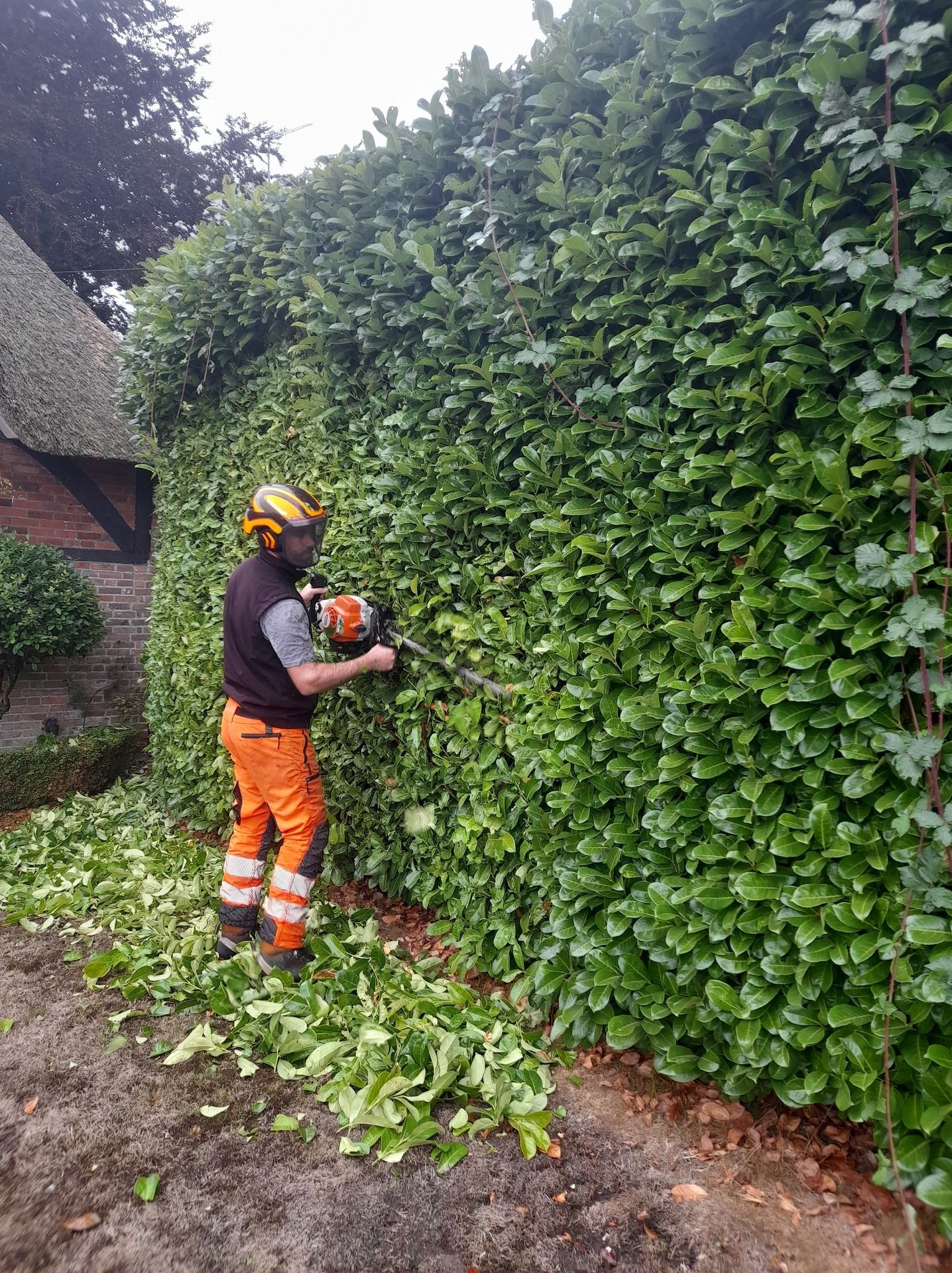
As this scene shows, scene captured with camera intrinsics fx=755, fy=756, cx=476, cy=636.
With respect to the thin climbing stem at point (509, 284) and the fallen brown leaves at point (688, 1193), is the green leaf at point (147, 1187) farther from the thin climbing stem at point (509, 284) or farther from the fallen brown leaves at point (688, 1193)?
the thin climbing stem at point (509, 284)

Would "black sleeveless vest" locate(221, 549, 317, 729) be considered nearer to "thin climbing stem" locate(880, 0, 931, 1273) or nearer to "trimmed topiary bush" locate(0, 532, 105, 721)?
"thin climbing stem" locate(880, 0, 931, 1273)

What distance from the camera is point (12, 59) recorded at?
13.9 m

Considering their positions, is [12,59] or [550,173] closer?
[550,173]

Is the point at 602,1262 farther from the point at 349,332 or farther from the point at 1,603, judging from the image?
the point at 1,603

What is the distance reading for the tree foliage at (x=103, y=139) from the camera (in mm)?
14227

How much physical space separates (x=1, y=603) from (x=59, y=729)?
2.00 meters

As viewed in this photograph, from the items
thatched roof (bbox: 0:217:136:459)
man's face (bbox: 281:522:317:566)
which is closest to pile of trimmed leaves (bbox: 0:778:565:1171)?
man's face (bbox: 281:522:317:566)

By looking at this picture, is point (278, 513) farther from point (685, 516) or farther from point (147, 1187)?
point (147, 1187)

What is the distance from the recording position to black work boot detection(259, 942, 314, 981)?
358 centimetres

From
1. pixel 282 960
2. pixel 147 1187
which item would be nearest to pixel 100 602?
pixel 282 960

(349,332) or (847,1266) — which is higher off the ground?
(349,332)

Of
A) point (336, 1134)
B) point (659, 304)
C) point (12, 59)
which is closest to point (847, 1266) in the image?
point (336, 1134)

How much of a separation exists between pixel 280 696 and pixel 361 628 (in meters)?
0.52

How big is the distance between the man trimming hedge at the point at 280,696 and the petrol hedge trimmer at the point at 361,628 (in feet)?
0.37
